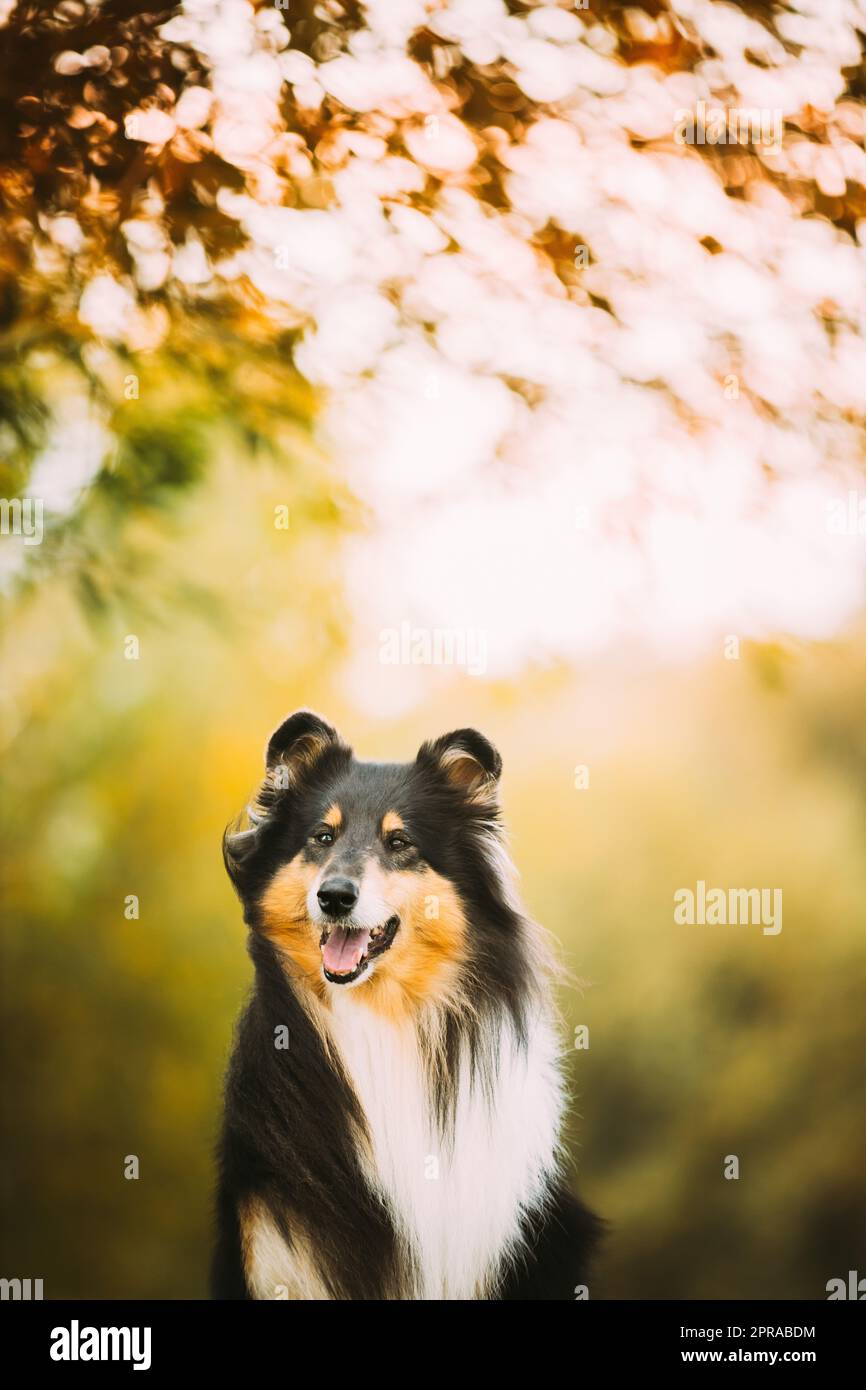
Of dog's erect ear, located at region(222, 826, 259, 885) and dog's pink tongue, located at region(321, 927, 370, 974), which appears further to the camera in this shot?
dog's erect ear, located at region(222, 826, 259, 885)

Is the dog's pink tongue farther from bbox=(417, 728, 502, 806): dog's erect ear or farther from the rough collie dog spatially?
bbox=(417, 728, 502, 806): dog's erect ear

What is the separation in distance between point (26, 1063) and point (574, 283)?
2.44 metres

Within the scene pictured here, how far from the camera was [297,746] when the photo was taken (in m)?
2.62

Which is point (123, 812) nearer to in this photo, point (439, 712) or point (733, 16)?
point (439, 712)

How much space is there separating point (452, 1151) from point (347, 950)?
0.50 metres

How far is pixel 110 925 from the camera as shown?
308 centimetres

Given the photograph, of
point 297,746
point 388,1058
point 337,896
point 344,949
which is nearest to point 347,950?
point 344,949

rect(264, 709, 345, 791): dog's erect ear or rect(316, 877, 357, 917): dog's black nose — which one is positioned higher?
rect(264, 709, 345, 791): dog's erect ear

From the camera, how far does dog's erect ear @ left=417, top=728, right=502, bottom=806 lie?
261 cm

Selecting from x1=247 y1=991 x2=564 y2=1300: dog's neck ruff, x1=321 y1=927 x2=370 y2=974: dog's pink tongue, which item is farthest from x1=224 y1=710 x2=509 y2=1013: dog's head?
x1=247 y1=991 x2=564 y2=1300: dog's neck ruff

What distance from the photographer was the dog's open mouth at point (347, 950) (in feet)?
8.19

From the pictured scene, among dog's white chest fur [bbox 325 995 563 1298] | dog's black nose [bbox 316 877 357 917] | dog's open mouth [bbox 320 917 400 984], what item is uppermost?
dog's black nose [bbox 316 877 357 917]

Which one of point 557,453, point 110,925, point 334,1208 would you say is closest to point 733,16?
point 557,453

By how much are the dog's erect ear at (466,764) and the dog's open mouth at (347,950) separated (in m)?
0.33
